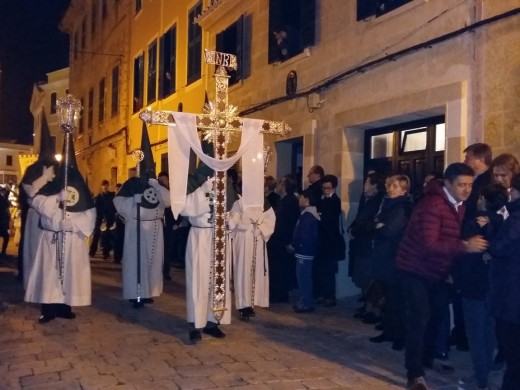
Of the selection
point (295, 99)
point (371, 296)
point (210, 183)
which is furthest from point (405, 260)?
point (295, 99)

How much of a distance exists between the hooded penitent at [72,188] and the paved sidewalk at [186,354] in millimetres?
1325

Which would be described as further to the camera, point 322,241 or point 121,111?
point 121,111

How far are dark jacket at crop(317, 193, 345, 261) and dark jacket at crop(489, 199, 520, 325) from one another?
13.2ft

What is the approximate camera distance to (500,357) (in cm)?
539

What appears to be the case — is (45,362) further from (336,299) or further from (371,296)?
(336,299)

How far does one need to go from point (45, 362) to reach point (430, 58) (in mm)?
5463

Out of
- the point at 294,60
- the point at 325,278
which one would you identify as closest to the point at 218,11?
the point at 294,60

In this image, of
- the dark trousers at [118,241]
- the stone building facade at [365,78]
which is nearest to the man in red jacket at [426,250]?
the stone building facade at [365,78]

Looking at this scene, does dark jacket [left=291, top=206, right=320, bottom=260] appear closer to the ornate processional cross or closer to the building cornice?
the ornate processional cross

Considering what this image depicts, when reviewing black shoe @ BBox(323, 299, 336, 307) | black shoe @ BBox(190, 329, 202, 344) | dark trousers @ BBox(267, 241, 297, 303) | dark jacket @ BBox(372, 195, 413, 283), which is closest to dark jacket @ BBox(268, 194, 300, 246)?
dark trousers @ BBox(267, 241, 297, 303)

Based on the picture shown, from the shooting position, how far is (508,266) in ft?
13.9

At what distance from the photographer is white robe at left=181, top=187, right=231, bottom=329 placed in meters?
6.52

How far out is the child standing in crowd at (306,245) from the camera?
8.07m

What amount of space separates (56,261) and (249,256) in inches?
88.4
